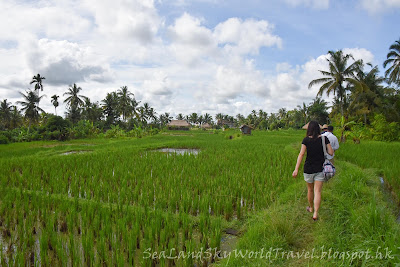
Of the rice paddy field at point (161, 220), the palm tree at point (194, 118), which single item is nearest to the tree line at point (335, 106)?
the rice paddy field at point (161, 220)

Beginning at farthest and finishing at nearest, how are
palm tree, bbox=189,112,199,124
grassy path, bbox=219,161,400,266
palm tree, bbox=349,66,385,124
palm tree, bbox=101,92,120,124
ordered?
1. palm tree, bbox=189,112,199,124
2. palm tree, bbox=101,92,120,124
3. palm tree, bbox=349,66,385,124
4. grassy path, bbox=219,161,400,266

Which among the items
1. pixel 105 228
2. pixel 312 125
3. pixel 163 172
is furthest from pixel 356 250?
pixel 163 172

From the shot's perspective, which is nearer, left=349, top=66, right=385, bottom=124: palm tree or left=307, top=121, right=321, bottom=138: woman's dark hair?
left=307, top=121, right=321, bottom=138: woman's dark hair

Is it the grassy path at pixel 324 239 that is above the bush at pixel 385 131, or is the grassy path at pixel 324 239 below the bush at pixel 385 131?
below

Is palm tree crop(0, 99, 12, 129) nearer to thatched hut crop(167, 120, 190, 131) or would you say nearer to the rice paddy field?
thatched hut crop(167, 120, 190, 131)

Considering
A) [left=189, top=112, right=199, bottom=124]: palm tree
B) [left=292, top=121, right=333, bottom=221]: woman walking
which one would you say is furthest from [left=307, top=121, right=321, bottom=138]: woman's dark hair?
[left=189, top=112, right=199, bottom=124]: palm tree

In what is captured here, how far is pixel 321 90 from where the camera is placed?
62.5ft

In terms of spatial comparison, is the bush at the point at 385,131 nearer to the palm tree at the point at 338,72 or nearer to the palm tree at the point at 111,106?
the palm tree at the point at 338,72

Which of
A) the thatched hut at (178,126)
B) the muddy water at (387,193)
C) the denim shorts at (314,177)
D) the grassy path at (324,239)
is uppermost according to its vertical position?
the thatched hut at (178,126)

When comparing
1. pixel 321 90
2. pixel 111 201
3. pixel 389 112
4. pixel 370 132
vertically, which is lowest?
pixel 111 201

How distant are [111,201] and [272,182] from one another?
3355 mm

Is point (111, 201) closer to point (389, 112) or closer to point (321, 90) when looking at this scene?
point (321, 90)

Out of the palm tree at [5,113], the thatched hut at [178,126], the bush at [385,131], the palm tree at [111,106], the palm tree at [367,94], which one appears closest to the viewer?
the bush at [385,131]

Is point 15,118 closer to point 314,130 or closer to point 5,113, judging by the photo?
point 5,113
